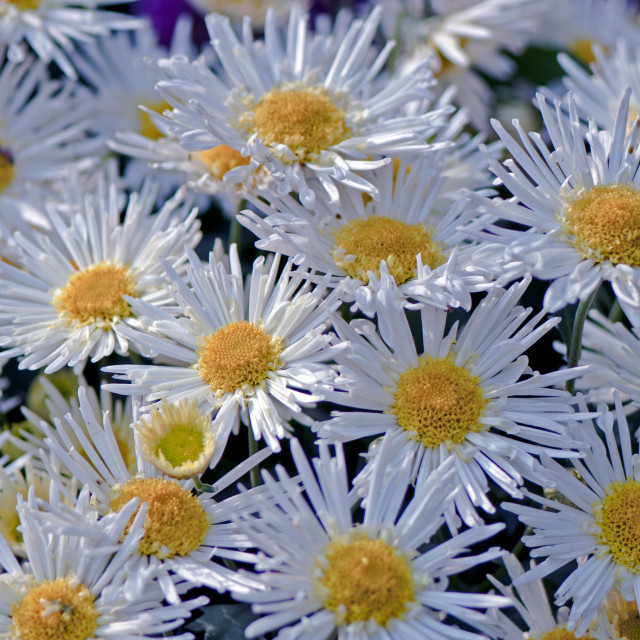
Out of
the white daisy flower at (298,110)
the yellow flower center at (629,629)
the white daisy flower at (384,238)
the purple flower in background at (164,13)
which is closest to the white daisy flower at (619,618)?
the yellow flower center at (629,629)

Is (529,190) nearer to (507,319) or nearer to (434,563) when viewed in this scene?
(507,319)

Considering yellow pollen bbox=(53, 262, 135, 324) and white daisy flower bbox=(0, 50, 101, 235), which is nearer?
yellow pollen bbox=(53, 262, 135, 324)

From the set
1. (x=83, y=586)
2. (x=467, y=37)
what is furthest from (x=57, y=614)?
(x=467, y=37)

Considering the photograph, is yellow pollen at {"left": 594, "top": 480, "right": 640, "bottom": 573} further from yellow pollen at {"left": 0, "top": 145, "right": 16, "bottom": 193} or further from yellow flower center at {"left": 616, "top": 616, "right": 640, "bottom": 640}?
yellow pollen at {"left": 0, "top": 145, "right": 16, "bottom": 193}

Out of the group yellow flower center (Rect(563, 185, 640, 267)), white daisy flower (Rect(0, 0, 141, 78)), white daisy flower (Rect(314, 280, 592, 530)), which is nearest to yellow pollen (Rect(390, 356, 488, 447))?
white daisy flower (Rect(314, 280, 592, 530))

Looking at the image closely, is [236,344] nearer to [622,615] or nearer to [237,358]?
[237,358]

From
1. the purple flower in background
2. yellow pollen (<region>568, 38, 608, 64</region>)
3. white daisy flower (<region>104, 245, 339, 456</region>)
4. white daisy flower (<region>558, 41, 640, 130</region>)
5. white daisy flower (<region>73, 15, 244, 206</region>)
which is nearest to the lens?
white daisy flower (<region>104, 245, 339, 456</region>)

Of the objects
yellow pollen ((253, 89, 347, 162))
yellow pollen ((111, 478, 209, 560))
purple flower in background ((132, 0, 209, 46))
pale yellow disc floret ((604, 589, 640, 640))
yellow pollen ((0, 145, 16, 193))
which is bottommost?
pale yellow disc floret ((604, 589, 640, 640))
